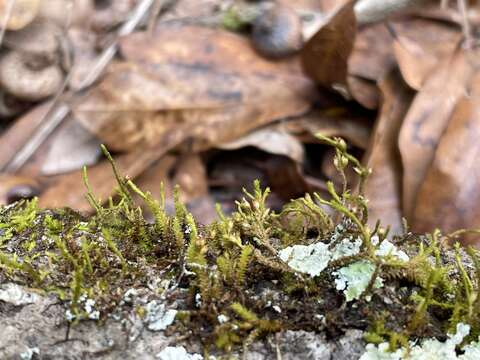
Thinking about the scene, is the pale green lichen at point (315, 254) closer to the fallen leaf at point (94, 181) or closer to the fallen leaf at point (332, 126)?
the fallen leaf at point (94, 181)

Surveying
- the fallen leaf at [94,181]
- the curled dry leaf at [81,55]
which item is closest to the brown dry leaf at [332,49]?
the fallen leaf at [94,181]

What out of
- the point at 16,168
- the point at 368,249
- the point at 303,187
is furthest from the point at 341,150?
the point at 16,168

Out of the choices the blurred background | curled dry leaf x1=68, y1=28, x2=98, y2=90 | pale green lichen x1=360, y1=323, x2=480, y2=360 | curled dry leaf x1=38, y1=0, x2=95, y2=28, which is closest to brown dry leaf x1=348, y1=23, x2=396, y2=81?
the blurred background

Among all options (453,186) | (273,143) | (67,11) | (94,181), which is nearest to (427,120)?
(453,186)

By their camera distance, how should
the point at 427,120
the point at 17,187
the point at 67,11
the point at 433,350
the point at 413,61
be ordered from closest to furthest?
the point at 433,350, the point at 427,120, the point at 17,187, the point at 413,61, the point at 67,11

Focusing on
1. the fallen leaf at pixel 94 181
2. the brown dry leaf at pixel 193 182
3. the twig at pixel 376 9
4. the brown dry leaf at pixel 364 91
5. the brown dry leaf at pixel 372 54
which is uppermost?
the twig at pixel 376 9

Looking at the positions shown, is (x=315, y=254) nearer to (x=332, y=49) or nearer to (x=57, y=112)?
(x=332, y=49)

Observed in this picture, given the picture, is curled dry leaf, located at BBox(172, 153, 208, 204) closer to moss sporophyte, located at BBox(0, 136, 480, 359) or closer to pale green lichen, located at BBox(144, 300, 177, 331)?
moss sporophyte, located at BBox(0, 136, 480, 359)
